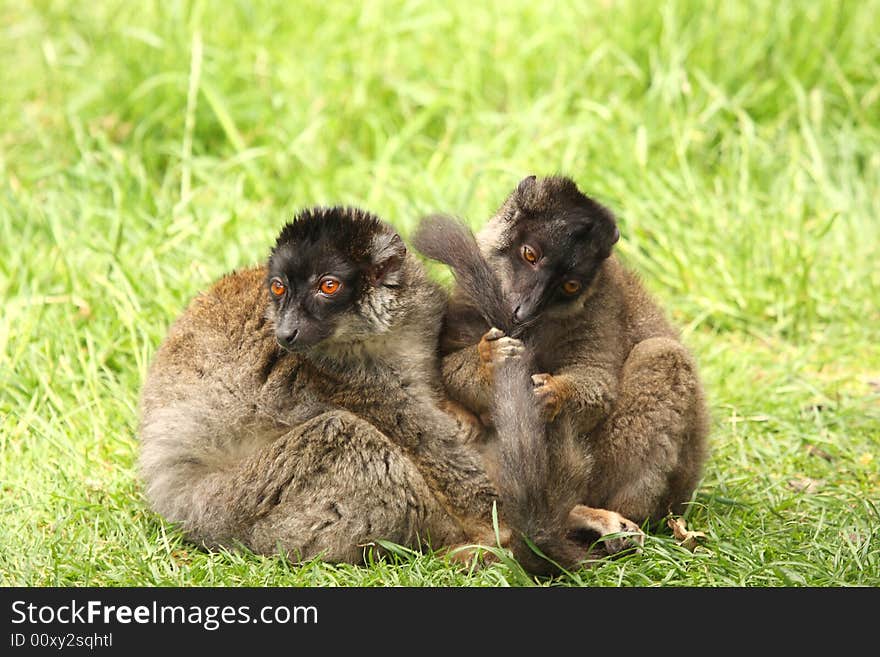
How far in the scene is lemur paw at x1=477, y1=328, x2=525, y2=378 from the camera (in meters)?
5.02

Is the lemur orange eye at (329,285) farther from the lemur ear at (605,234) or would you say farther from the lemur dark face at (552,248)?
the lemur ear at (605,234)

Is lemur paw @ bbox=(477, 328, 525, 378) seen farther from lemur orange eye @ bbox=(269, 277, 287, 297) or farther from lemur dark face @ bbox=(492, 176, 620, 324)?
lemur orange eye @ bbox=(269, 277, 287, 297)

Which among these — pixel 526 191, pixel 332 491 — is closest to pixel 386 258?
pixel 526 191

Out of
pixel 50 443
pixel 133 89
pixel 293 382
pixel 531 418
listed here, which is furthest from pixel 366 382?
pixel 133 89

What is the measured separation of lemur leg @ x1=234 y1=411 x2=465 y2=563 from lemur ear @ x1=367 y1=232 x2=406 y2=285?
61 cm

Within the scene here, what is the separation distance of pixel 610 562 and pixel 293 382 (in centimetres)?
156

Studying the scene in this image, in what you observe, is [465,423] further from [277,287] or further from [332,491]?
[277,287]

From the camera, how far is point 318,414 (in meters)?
5.16

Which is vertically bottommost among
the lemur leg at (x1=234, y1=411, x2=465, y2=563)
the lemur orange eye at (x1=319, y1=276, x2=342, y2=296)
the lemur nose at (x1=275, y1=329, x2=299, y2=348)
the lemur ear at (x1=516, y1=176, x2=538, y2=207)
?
the lemur leg at (x1=234, y1=411, x2=465, y2=563)

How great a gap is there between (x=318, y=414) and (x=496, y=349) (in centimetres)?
81

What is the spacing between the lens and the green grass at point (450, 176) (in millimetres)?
6418

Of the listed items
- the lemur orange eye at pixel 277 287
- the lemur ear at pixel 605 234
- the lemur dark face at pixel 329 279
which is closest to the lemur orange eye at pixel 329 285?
the lemur dark face at pixel 329 279

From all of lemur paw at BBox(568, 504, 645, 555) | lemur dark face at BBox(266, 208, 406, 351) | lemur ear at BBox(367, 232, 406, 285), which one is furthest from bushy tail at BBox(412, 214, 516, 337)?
lemur paw at BBox(568, 504, 645, 555)

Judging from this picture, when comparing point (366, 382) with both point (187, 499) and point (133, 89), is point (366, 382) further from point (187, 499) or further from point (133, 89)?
point (133, 89)
